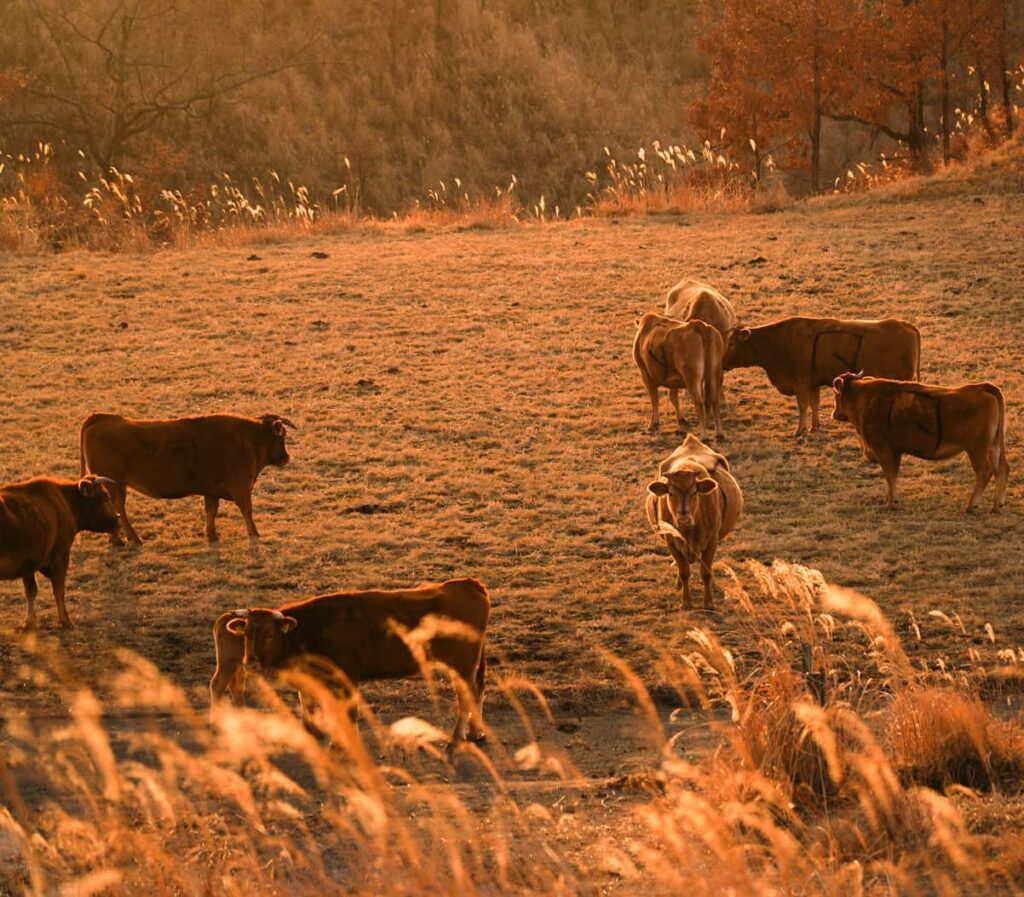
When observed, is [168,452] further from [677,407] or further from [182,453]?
[677,407]

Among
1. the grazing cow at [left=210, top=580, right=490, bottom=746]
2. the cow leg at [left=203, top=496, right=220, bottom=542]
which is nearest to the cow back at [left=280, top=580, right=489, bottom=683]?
the grazing cow at [left=210, top=580, right=490, bottom=746]

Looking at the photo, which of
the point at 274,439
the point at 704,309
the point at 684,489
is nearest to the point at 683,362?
the point at 704,309

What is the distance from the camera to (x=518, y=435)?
646 inches

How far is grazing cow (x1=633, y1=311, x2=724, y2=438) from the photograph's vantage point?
15.7 metres

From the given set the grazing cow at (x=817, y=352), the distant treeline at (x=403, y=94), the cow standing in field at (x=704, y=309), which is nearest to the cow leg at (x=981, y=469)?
the grazing cow at (x=817, y=352)

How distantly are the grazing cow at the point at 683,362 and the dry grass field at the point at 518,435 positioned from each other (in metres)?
0.44

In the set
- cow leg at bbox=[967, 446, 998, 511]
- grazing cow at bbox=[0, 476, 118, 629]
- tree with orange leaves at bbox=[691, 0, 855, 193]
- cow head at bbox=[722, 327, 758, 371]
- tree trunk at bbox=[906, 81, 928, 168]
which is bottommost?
cow leg at bbox=[967, 446, 998, 511]

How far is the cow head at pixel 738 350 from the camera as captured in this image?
16.3 meters

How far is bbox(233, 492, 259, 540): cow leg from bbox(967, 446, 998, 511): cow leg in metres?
6.07

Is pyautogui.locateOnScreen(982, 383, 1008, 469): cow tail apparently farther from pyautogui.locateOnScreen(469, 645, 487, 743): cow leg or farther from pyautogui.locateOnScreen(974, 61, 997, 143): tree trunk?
pyautogui.locateOnScreen(974, 61, 997, 143): tree trunk

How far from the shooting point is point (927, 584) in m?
11.6

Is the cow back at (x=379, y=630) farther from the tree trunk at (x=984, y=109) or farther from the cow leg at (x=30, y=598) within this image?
the tree trunk at (x=984, y=109)

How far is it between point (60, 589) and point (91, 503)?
2.28ft

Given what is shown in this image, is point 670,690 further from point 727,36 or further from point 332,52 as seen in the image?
point 332,52
